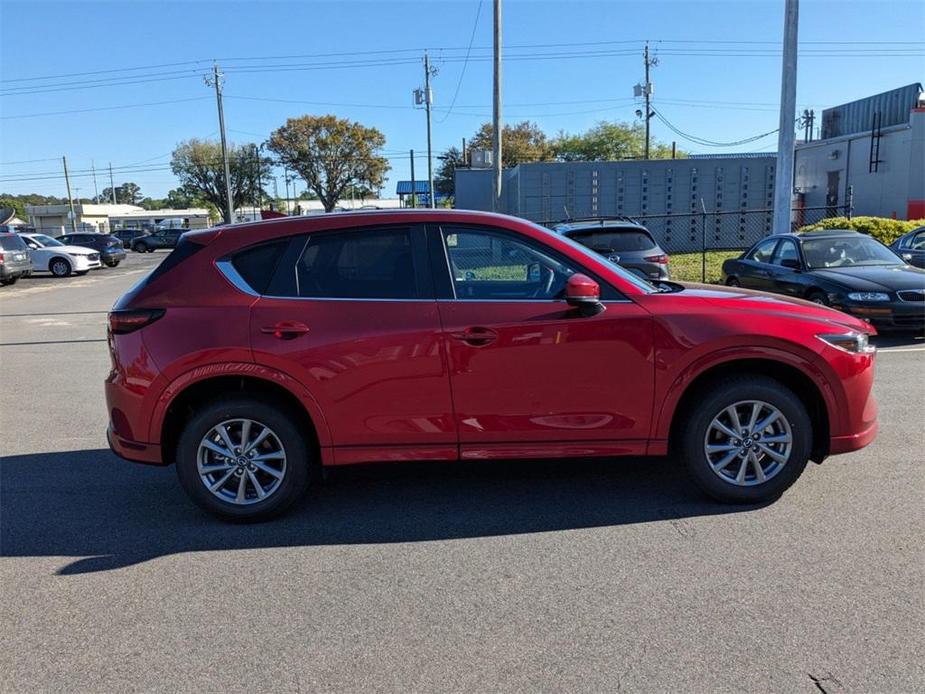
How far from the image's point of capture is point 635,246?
12133 mm

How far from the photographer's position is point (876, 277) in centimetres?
991

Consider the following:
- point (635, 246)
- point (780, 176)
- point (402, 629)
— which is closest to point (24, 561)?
point (402, 629)

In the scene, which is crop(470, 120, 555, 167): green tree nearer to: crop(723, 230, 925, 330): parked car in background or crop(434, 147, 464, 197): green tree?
crop(434, 147, 464, 197): green tree

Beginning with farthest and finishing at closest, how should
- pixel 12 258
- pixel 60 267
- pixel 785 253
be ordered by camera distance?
pixel 60 267 → pixel 12 258 → pixel 785 253

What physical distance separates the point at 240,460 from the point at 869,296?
336 inches

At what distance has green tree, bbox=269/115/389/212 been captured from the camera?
66.8 meters

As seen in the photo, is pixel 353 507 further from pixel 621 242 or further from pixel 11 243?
pixel 11 243

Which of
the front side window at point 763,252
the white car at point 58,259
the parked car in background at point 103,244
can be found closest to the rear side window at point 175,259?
the front side window at point 763,252

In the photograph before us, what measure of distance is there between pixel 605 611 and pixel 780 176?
13.4 meters

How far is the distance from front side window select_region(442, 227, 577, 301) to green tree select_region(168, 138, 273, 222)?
74432mm

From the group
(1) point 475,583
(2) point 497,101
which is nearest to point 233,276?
(1) point 475,583

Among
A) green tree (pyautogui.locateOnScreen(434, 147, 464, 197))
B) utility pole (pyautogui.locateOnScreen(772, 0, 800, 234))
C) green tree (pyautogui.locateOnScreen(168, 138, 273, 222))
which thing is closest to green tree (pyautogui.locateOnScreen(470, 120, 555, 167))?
green tree (pyautogui.locateOnScreen(434, 147, 464, 197))

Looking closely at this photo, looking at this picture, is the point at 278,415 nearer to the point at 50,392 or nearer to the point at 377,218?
the point at 377,218

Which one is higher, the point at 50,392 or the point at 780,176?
the point at 780,176
